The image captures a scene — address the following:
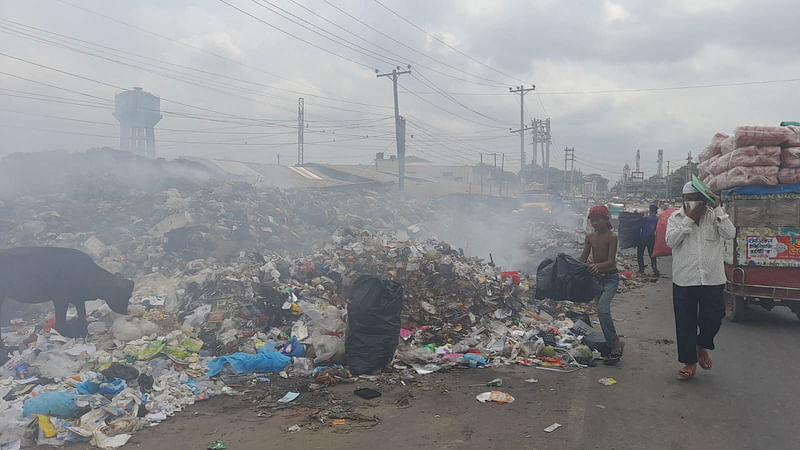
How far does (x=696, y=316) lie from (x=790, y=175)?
355 centimetres

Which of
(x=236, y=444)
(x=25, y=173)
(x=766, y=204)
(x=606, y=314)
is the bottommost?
(x=236, y=444)

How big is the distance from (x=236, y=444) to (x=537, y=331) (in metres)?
4.23

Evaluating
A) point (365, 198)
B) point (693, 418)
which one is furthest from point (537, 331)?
point (365, 198)

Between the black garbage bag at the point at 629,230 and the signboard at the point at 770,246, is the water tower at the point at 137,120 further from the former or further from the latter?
the signboard at the point at 770,246

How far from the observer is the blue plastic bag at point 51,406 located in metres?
4.27

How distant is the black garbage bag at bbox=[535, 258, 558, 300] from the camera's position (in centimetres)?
576

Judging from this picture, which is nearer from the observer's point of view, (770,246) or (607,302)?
(607,302)

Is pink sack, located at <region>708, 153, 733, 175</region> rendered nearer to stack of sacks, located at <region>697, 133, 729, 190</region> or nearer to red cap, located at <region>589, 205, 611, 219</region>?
stack of sacks, located at <region>697, 133, 729, 190</region>

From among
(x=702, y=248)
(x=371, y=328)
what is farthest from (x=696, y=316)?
(x=371, y=328)

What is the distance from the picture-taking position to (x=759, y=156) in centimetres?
689

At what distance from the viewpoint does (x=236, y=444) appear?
3.75 metres

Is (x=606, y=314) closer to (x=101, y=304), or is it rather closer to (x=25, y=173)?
(x=101, y=304)

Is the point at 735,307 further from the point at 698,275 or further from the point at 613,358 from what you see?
→ the point at 698,275

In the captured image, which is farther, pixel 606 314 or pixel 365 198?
pixel 365 198
